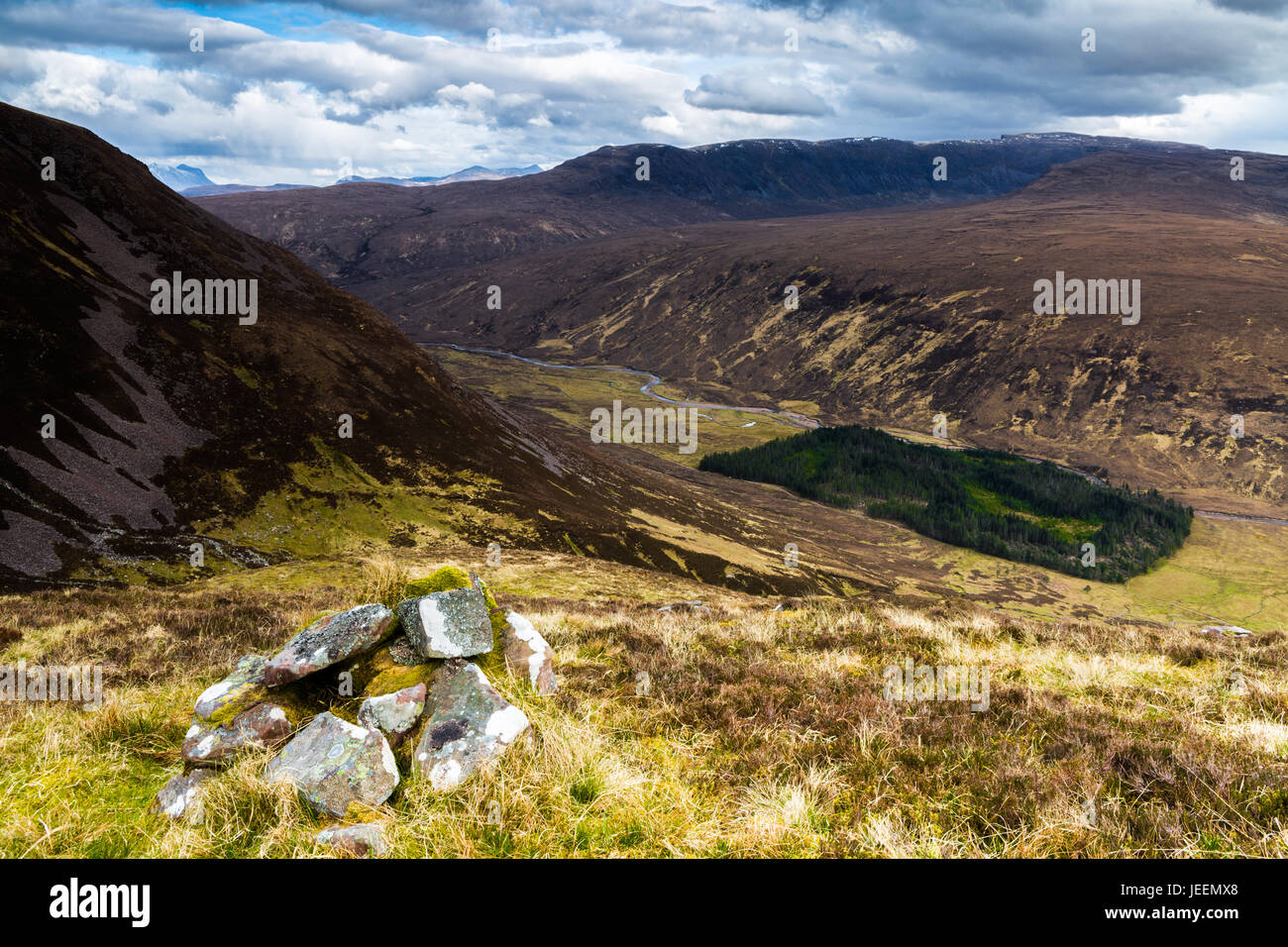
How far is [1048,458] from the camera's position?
170375 millimetres

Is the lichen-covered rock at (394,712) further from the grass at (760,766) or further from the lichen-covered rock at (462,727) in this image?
the grass at (760,766)

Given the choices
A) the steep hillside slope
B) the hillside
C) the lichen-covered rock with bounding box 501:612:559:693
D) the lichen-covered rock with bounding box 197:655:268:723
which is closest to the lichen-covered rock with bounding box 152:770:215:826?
the lichen-covered rock with bounding box 197:655:268:723

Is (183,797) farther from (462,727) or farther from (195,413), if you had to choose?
(195,413)

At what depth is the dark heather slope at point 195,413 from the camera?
131ft

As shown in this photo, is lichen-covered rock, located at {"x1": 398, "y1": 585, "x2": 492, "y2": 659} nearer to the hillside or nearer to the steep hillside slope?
the steep hillside slope

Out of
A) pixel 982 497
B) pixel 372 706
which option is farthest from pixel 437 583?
pixel 982 497

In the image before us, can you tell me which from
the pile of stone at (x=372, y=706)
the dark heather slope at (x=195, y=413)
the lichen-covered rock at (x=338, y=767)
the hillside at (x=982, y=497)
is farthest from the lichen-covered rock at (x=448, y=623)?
the hillside at (x=982, y=497)

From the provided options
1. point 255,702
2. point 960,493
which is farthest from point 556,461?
point 960,493

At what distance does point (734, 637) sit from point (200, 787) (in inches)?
348

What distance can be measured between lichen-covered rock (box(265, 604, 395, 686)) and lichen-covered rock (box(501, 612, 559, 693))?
154 centimetres

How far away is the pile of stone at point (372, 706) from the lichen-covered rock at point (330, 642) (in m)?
0.01

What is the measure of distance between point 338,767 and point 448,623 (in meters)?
2.10

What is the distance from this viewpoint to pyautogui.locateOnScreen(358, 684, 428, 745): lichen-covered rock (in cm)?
664
